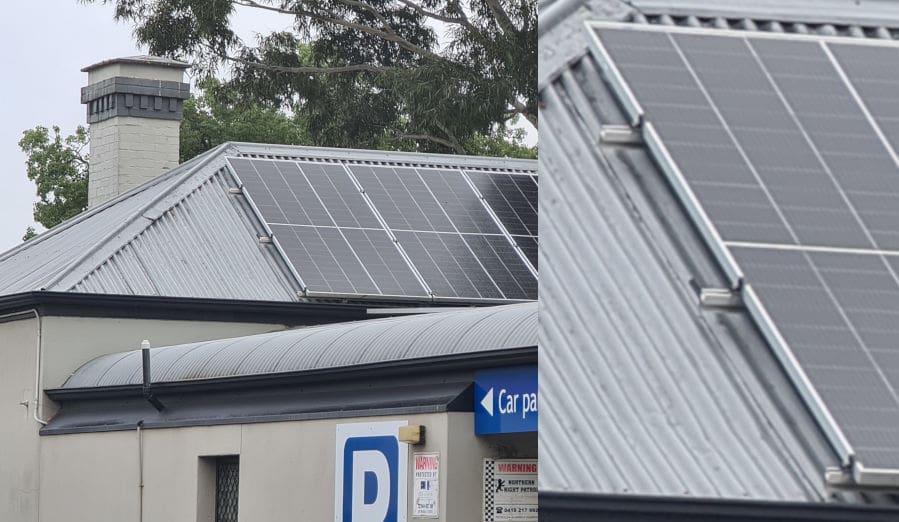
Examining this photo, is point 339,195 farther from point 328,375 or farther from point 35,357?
point 328,375

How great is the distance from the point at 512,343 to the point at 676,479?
232 inches

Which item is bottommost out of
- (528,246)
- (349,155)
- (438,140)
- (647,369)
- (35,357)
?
(647,369)

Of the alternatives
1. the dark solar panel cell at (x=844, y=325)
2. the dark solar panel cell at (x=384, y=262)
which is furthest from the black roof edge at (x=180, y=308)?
the dark solar panel cell at (x=844, y=325)

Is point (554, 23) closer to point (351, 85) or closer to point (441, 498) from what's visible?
point (441, 498)

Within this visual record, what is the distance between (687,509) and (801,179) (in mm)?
1638

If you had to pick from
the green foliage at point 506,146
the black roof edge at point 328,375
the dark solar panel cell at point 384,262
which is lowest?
the black roof edge at point 328,375

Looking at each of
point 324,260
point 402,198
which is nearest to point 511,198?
point 402,198

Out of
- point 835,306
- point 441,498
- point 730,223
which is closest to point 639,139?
point 730,223

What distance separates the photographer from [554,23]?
8.00 metres

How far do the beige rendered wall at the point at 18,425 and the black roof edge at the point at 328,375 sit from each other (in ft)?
1.78

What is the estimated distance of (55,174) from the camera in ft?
173

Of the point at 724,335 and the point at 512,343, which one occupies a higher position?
the point at 512,343

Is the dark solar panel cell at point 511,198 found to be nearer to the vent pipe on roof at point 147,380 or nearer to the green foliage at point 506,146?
the vent pipe on roof at point 147,380

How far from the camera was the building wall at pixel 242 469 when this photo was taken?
44.7ft
